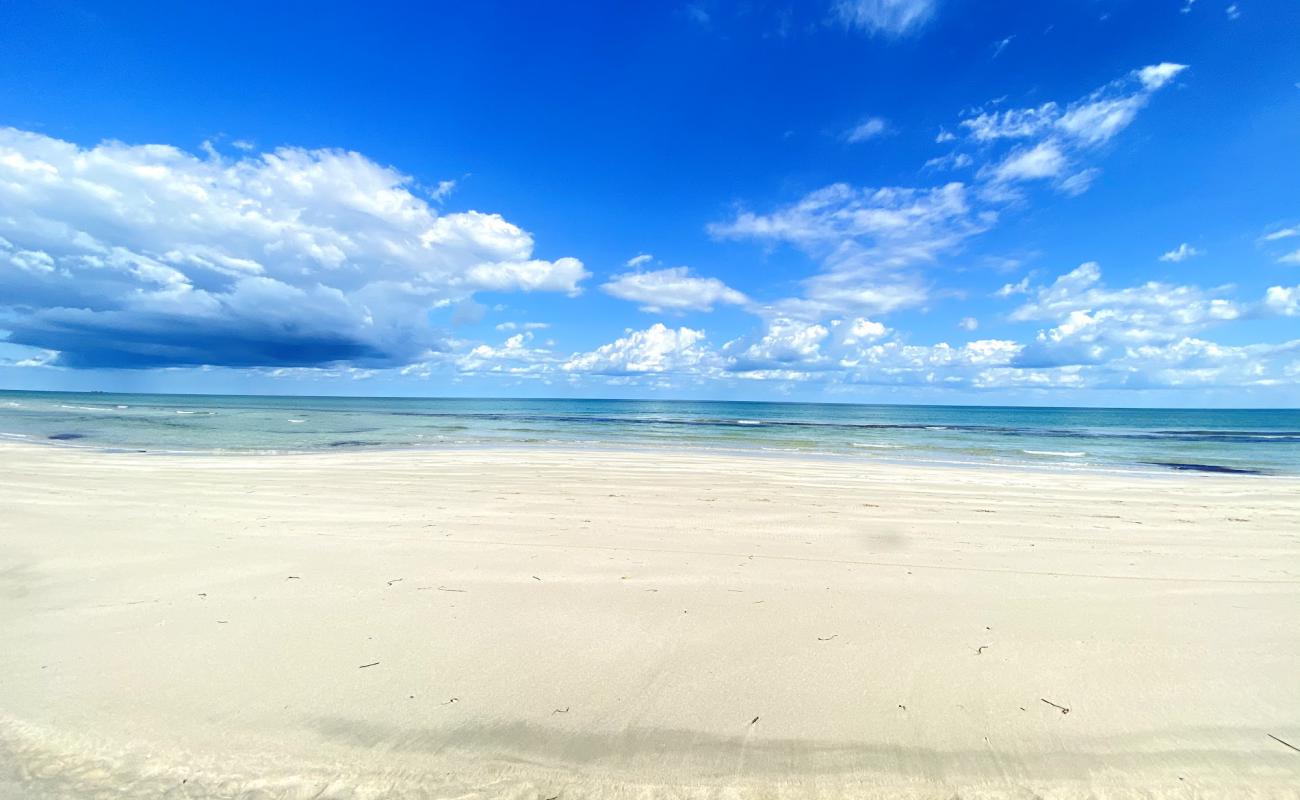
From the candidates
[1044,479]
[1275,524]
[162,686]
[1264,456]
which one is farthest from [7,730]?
[1264,456]

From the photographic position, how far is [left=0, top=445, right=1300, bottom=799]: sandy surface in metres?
2.98

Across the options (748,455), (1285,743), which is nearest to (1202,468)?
(748,455)

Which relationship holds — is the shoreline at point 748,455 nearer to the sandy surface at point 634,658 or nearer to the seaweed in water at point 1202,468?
the seaweed in water at point 1202,468

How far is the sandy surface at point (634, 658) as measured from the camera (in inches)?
117

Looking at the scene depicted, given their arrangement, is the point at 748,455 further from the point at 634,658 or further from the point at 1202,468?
the point at 634,658

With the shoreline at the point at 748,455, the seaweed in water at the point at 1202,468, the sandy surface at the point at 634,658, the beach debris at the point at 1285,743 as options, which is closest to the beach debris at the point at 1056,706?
the sandy surface at the point at 634,658

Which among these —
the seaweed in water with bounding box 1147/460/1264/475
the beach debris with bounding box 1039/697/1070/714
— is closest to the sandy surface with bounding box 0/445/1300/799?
the beach debris with bounding box 1039/697/1070/714

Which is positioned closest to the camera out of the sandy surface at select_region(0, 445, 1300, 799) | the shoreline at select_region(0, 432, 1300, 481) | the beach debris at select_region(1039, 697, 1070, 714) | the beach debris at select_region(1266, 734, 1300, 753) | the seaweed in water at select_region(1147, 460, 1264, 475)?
the sandy surface at select_region(0, 445, 1300, 799)

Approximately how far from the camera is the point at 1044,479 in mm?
15992

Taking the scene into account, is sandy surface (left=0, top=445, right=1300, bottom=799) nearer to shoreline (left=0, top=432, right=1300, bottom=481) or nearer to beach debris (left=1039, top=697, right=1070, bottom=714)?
beach debris (left=1039, top=697, right=1070, bottom=714)

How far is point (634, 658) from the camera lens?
13.4ft

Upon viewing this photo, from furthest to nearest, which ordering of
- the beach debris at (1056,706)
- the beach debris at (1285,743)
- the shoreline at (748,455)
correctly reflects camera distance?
1. the shoreline at (748,455)
2. the beach debris at (1056,706)
3. the beach debris at (1285,743)

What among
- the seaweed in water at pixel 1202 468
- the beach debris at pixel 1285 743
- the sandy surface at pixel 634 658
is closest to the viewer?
the sandy surface at pixel 634 658

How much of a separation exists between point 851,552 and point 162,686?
6.70 m
